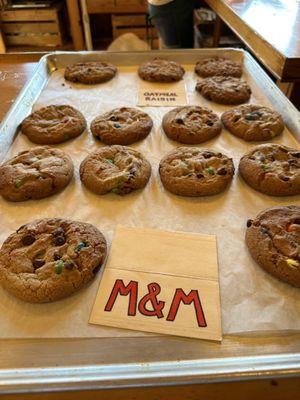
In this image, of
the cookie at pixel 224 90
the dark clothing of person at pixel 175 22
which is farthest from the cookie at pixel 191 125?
the dark clothing of person at pixel 175 22

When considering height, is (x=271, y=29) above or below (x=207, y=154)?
above

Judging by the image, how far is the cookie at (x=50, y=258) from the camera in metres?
0.87

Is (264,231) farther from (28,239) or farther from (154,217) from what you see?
(28,239)

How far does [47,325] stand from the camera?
82cm

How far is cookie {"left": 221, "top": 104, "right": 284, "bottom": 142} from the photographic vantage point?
1.42 m

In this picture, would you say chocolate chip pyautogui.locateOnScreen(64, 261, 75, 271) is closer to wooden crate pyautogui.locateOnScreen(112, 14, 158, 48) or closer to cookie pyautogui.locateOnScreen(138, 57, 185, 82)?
cookie pyautogui.locateOnScreen(138, 57, 185, 82)

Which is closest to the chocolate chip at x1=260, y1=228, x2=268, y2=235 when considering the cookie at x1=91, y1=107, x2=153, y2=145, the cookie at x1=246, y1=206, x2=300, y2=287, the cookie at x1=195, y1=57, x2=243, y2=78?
the cookie at x1=246, y1=206, x2=300, y2=287

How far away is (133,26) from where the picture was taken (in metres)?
4.00

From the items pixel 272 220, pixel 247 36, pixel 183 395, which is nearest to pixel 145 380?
pixel 183 395

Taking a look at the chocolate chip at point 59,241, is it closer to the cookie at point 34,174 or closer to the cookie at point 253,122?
the cookie at point 34,174

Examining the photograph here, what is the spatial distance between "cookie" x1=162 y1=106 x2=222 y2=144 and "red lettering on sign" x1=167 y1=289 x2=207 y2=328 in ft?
2.44

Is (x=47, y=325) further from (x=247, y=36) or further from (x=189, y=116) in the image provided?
(x=247, y=36)

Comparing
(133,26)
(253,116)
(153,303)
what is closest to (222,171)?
(253,116)

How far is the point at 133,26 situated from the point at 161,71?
252cm
